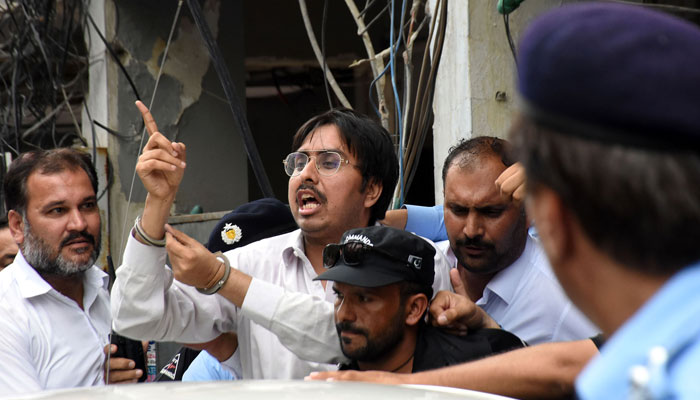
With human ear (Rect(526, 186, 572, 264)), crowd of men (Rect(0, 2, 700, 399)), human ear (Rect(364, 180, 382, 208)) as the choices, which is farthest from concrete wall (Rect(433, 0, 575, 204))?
human ear (Rect(526, 186, 572, 264))

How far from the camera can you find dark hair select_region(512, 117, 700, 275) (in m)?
0.81

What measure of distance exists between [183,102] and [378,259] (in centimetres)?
438

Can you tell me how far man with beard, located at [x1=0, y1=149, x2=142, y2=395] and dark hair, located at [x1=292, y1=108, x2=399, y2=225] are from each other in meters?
1.03

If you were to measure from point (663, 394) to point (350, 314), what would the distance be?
1634 millimetres

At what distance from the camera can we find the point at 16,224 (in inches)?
136

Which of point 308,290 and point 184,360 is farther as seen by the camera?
point 184,360

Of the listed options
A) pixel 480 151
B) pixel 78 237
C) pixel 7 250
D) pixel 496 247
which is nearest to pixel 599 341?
pixel 496 247

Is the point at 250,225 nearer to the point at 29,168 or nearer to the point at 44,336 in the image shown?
the point at 44,336

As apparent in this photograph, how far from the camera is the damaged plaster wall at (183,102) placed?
6.25 metres

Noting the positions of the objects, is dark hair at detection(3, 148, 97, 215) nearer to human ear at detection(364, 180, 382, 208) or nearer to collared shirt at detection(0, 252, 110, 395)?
collared shirt at detection(0, 252, 110, 395)

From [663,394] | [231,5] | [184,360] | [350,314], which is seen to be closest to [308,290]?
[350,314]

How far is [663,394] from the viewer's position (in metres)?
0.81

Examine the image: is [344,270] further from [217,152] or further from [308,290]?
[217,152]

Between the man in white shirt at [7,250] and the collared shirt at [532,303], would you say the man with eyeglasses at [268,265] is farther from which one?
the man in white shirt at [7,250]
